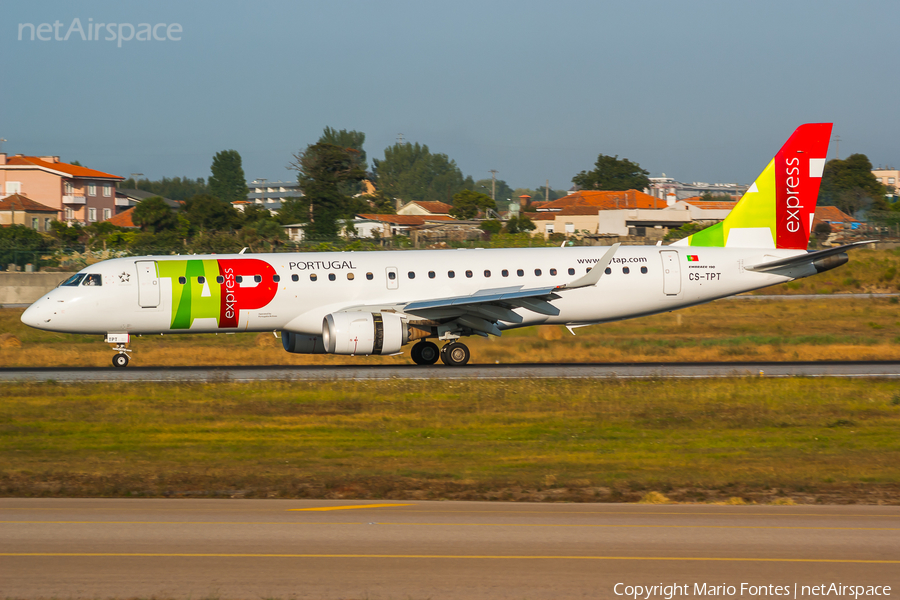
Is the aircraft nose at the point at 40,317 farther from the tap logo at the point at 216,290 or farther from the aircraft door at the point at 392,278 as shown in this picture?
the aircraft door at the point at 392,278

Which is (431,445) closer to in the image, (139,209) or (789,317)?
(789,317)

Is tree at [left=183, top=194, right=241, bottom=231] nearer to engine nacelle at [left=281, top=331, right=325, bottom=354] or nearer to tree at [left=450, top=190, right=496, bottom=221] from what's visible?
tree at [left=450, top=190, right=496, bottom=221]

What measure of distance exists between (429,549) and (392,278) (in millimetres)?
17573

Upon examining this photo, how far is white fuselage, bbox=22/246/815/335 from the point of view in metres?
25.7

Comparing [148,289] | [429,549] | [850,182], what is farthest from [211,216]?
[850,182]

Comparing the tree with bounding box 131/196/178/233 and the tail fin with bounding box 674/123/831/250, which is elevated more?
the tree with bounding box 131/196/178/233

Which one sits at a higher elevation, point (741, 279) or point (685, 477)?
point (741, 279)

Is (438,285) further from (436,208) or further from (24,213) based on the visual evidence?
(436,208)

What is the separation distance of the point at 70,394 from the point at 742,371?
1762cm

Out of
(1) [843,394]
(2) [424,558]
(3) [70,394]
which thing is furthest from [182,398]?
(1) [843,394]

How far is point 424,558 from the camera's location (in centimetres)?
922

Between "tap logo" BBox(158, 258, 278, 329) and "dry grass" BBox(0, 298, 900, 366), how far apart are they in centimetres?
490

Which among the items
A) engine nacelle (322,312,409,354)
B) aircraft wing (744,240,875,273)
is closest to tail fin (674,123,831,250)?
aircraft wing (744,240,875,273)

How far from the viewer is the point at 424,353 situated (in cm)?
2784
